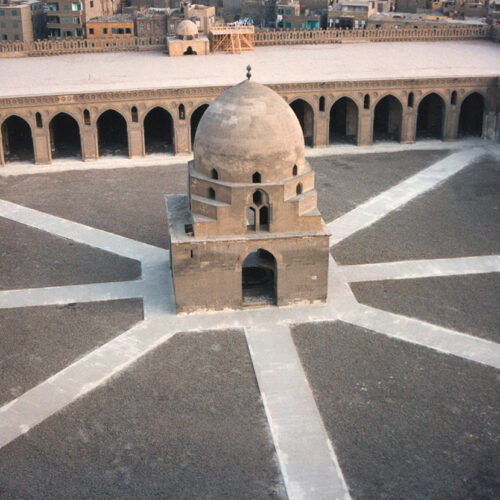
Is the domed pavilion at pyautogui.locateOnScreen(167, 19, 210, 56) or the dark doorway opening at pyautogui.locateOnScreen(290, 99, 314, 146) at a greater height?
the domed pavilion at pyautogui.locateOnScreen(167, 19, 210, 56)

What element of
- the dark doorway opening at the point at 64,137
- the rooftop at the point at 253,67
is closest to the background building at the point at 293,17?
the rooftop at the point at 253,67

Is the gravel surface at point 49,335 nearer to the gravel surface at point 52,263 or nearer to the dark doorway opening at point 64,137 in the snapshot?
the gravel surface at point 52,263

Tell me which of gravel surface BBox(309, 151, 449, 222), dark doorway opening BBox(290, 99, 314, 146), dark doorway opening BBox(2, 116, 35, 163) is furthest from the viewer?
dark doorway opening BBox(290, 99, 314, 146)

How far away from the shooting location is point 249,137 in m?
25.0

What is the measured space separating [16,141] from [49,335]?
2464cm

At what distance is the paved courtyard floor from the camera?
63.4 ft

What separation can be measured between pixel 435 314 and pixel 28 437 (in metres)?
14.1

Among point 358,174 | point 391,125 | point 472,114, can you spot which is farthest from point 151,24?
point 358,174

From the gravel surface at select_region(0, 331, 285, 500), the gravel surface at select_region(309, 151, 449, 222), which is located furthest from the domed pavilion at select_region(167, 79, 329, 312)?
the gravel surface at select_region(309, 151, 449, 222)

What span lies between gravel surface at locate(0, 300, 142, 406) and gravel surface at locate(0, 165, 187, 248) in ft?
19.8

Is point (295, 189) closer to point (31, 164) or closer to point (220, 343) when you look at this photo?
point (220, 343)

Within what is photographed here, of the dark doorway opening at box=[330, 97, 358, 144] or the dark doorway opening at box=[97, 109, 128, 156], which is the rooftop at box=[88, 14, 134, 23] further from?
the dark doorway opening at box=[330, 97, 358, 144]

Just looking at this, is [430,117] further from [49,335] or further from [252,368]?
[49,335]

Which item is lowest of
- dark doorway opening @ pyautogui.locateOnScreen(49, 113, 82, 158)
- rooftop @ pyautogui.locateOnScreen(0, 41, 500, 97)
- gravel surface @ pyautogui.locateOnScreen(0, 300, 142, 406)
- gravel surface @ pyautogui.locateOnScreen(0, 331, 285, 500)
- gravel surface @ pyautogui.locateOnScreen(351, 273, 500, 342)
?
gravel surface @ pyautogui.locateOnScreen(0, 331, 285, 500)
